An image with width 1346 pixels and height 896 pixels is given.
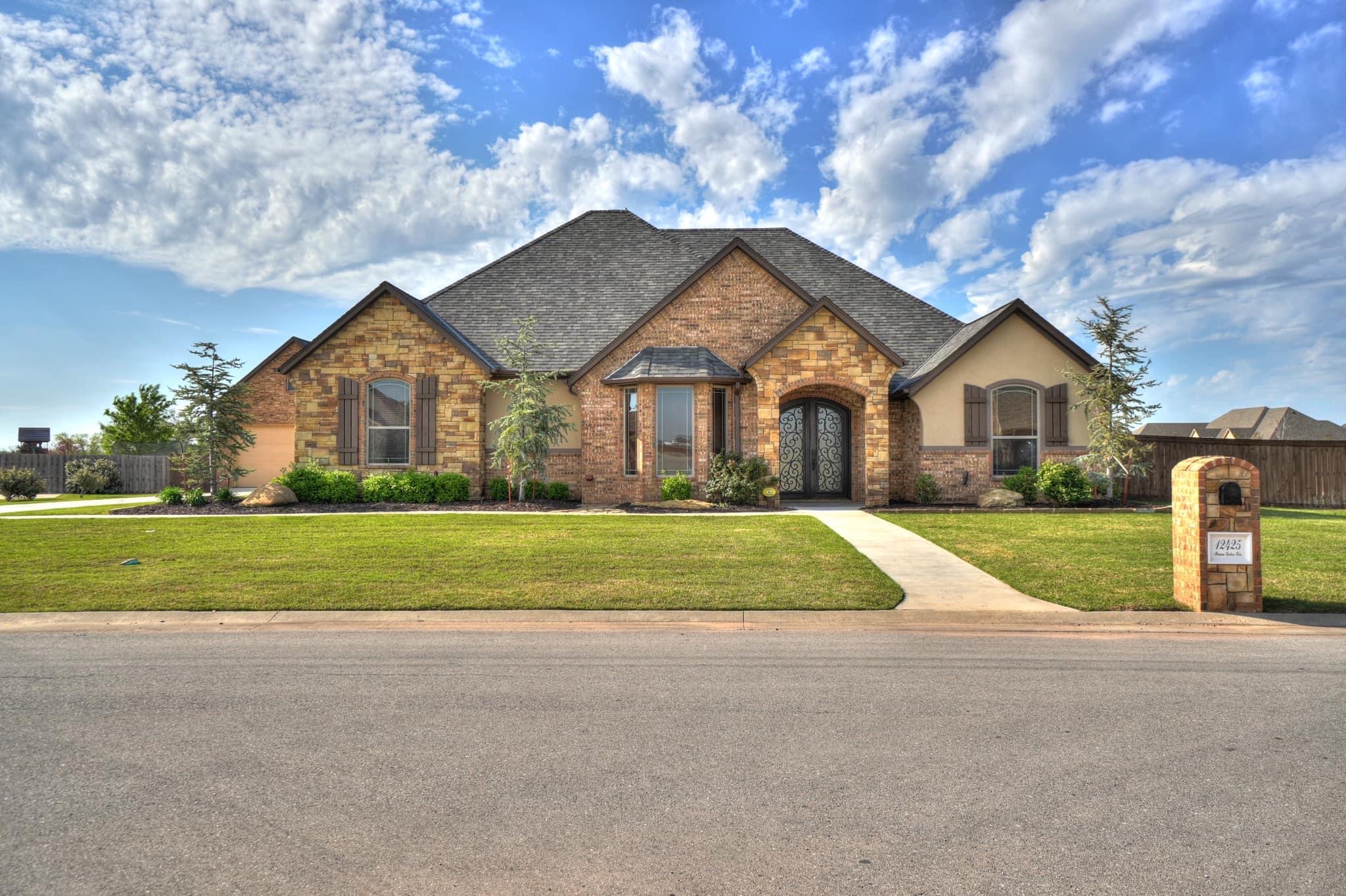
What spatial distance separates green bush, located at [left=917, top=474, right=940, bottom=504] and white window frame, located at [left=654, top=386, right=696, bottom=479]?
566 cm

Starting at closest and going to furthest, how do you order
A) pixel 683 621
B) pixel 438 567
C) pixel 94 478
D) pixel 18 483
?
1. pixel 683 621
2. pixel 438 567
3. pixel 18 483
4. pixel 94 478

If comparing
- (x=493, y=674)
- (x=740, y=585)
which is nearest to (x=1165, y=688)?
(x=740, y=585)

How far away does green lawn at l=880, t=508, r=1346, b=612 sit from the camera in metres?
7.63

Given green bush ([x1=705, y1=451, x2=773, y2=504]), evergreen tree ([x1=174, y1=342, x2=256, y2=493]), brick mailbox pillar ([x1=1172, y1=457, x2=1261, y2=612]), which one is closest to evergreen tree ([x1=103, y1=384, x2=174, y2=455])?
evergreen tree ([x1=174, y1=342, x2=256, y2=493])

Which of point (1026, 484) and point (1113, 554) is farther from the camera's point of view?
point (1026, 484)

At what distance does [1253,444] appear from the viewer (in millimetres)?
19750

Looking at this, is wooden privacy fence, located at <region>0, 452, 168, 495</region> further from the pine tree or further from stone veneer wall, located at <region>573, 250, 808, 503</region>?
the pine tree

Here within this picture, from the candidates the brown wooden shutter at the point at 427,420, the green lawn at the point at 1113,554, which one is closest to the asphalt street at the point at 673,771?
the green lawn at the point at 1113,554

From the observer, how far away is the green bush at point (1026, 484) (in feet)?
56.5

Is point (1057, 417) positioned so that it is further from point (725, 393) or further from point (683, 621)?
point (683, 621)

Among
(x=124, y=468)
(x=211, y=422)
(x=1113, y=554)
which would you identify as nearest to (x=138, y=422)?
(x=124, y=468)

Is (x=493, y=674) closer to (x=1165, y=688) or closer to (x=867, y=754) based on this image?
(x=867, y=754)

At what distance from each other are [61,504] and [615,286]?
1674cm

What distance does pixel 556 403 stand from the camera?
786 inches
